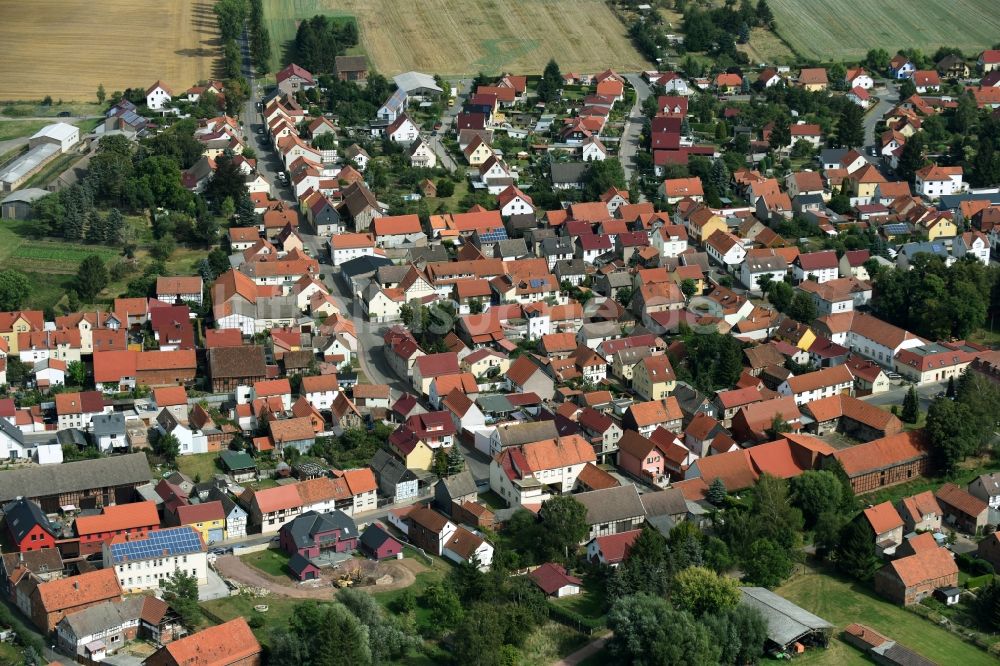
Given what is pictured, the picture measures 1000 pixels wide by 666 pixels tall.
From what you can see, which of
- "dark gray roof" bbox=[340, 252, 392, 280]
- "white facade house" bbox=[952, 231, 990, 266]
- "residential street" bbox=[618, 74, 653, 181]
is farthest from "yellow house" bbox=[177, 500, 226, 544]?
"white facade house" bbox=[952, 231, 990, 266]

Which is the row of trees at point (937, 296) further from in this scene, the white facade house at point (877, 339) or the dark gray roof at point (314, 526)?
the dark gray roof at point (314, 526)

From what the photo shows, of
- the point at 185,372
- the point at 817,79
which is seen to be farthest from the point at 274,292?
the point at 817,79

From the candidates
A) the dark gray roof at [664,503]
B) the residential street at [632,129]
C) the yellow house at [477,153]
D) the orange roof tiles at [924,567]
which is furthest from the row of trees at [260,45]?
the orange roof tiles at [924,567]

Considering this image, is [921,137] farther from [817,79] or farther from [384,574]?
[384,574]

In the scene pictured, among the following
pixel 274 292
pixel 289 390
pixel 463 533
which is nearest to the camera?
pixel 463 533

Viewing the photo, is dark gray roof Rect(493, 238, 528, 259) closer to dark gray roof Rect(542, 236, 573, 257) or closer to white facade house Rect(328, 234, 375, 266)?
dark gray roof Rect(542, 236, 573, 257)

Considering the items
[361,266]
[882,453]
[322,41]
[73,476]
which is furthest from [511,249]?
Answer: [322,41]
